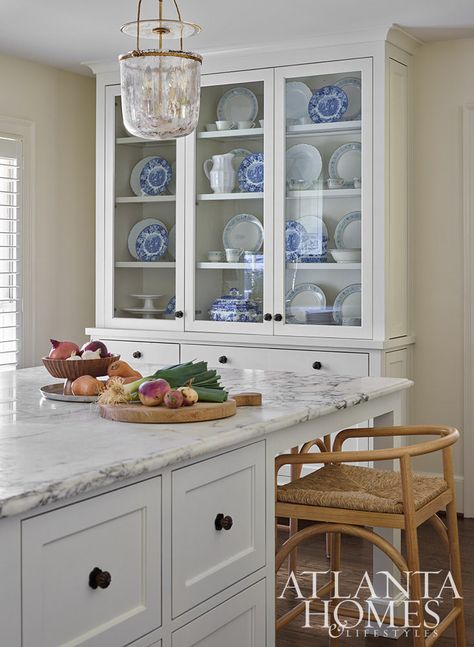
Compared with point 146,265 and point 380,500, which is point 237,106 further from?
point 380,500

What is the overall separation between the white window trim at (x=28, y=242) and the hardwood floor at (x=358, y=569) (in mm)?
1754

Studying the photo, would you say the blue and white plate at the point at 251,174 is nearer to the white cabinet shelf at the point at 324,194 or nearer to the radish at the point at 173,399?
the white cabinet shelf at the point at 324,194

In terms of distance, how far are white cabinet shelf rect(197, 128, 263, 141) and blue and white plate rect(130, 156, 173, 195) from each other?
278mm

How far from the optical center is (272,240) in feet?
14.6

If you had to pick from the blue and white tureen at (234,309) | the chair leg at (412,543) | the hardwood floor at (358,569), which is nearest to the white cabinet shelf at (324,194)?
the blue and white tureen at (234,309)

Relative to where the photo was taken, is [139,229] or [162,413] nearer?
[162,413]

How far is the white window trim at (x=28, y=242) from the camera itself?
479cm

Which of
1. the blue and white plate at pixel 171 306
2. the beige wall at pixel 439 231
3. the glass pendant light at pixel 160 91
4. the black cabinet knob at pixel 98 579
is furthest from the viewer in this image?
the blue and white plate at pixel 171 306

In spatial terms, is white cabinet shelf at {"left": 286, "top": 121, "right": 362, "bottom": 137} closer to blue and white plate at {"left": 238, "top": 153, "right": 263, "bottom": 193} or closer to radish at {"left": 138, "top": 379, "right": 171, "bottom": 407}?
blue and white plate at {"left": 238, "top": 153, "right": 263, "bottom": 193}

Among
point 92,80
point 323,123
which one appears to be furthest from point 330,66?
point 92,80

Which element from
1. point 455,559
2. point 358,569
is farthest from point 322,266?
point 455,559

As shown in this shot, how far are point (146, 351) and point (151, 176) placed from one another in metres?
0.97

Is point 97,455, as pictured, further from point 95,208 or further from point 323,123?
point 95,208

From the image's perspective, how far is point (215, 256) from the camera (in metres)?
4.66
